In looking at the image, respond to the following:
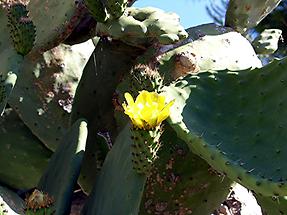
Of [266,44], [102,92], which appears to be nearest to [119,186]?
[102,92]

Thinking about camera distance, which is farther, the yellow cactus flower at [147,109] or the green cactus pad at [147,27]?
the green cactus pad at [147,27]

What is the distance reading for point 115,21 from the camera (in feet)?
7.13

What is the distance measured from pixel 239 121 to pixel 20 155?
47.4 inches

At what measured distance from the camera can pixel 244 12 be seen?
102 inches

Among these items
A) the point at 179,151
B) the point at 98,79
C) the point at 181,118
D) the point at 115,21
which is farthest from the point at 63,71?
the point at 181,118

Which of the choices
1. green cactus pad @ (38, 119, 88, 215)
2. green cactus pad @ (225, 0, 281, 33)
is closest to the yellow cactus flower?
green cactus pad @ (38, 119, 88, 215)

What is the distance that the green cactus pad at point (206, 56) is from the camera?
2.27 m

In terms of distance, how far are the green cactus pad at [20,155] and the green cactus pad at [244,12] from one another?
91cm

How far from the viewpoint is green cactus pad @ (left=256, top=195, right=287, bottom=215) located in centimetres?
171

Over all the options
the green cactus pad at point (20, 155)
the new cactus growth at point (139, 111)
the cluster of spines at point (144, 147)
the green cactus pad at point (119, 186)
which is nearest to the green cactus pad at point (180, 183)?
the new cactus growth at point (139, 111)

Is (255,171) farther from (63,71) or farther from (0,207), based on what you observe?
(63,71)

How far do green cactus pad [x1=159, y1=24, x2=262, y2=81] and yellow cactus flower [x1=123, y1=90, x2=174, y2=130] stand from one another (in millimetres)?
761

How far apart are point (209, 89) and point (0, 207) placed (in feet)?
2.40

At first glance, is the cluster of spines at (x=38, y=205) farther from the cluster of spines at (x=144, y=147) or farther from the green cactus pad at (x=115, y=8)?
the green cactus pad at (x=115, y=8)
